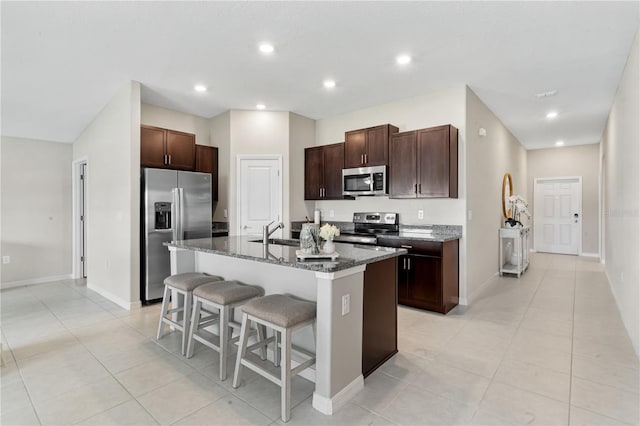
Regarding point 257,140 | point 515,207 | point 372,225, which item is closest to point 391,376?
point 372,225

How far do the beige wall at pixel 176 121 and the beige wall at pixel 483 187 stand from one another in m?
4.04

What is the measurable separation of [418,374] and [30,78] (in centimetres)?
489

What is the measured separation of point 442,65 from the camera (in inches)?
137

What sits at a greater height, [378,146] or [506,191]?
[378,146]

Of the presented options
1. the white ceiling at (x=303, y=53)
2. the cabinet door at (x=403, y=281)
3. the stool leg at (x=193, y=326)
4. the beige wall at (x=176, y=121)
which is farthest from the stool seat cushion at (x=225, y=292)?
the beige wall at (x=176, y=121)

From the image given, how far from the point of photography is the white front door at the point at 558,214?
7.99 metres

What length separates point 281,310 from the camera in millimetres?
1986

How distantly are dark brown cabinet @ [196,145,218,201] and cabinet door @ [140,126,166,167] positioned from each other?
1.97 feet

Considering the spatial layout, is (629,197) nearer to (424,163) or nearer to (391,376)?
(424,163)

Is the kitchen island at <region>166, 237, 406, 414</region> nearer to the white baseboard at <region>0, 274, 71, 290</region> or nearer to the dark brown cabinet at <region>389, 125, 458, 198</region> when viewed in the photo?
the dark brown cabinet at <region>389, 125, 458, 198</region>

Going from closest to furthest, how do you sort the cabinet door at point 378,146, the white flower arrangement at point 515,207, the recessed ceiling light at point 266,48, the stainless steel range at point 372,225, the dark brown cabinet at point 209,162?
the recessed ceiling light at point 266,48 → the cabinet door at point 378,146 → the stainless steel range at point 372,225 → the dark brown cabinet at point 209,162 → the white flower arrangement at point 515,207

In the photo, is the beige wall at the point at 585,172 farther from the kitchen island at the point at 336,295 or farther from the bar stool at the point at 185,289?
the bar stool at the point at 185,289

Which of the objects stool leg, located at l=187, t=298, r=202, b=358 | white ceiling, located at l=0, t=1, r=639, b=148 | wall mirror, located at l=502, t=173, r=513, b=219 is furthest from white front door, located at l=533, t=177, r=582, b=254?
stool leg, located at l=187, t=298, r=202, b=358

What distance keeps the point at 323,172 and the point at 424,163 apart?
173 cm
